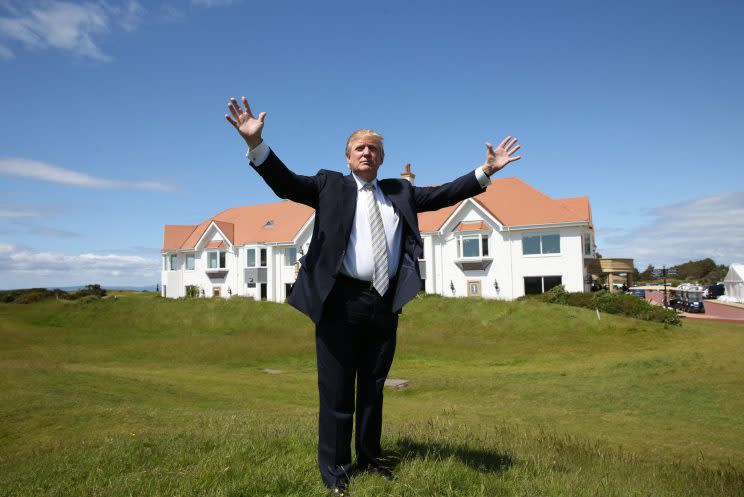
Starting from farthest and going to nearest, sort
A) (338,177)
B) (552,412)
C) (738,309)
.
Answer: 1. (738,309)
2. (552,412)
3. (338,177)

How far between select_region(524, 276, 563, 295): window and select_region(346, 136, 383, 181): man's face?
1287 inches

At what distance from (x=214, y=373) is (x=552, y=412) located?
11979 millimetres

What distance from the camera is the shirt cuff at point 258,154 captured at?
387 centimetres

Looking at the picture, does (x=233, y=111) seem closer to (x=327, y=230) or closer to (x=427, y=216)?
(x=327, y=230)

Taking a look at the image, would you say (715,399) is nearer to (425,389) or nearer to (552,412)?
(552,412)

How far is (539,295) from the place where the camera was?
33.7 metres

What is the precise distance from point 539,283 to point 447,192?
107 ft

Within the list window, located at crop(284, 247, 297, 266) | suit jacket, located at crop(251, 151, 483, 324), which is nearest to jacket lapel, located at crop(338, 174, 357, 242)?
suit jacket, located at crop(251, 151, 483, 324)

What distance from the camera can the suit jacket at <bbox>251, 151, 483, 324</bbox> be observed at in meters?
4.07

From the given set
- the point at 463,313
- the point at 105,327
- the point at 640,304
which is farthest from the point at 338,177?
the point at 105,327

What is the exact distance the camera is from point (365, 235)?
4297 mm

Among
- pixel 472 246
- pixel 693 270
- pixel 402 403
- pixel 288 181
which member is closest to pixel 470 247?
pixel 472 246

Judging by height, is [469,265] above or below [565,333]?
above

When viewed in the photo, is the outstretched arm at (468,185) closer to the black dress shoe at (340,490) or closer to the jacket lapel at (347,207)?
the jacket lapel at (347,207)
